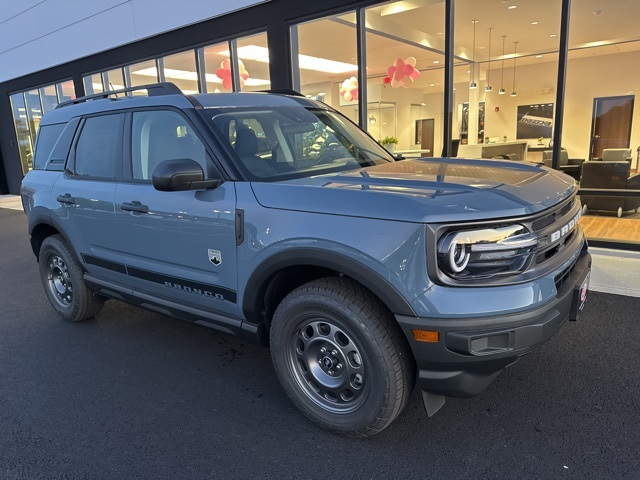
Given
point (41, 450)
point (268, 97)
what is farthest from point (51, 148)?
point (41, 450)

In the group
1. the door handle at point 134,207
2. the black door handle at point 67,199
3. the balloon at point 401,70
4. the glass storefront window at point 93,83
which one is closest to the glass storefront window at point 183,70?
the glass storefront window at point 93,83

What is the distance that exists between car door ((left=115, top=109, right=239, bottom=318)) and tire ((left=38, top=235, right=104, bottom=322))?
961 millimetres

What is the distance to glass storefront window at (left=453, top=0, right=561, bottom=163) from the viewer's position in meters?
11.8

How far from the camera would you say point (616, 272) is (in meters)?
5.16

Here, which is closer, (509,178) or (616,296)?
(509,178)

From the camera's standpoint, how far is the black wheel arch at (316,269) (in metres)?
2.21

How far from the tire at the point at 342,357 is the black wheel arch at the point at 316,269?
12 cm

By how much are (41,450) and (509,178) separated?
298cm

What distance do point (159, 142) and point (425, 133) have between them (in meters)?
13.7

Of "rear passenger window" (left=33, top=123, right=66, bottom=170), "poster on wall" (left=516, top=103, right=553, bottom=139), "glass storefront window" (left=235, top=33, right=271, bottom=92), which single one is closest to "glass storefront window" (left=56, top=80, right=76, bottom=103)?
"glass storefront window" (left=235, top=33, right=271, bottom=92)

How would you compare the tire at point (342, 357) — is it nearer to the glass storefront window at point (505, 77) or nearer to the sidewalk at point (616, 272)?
the sidewalk at point (616, 272)

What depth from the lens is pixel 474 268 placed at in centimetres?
217

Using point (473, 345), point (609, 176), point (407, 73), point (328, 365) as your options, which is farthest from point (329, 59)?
point (473, 345)

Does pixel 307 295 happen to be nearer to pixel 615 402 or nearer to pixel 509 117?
pixel 615 402
